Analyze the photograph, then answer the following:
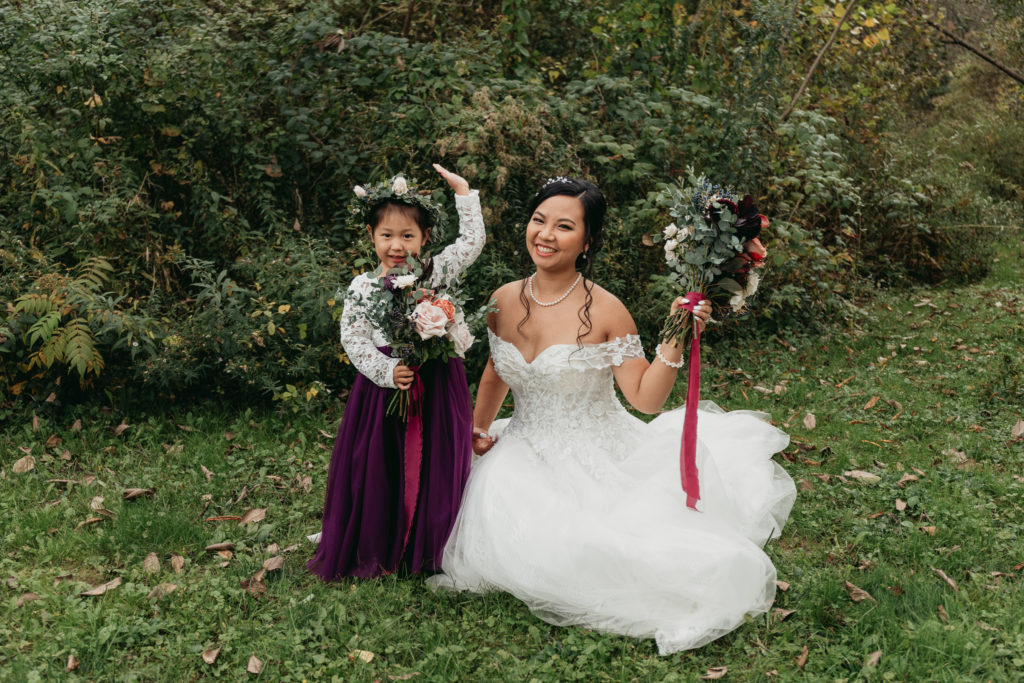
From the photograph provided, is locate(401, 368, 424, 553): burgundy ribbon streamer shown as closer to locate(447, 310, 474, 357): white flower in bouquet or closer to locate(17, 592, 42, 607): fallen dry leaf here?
locate(447, 310, 474, 357): white flower in bouquet

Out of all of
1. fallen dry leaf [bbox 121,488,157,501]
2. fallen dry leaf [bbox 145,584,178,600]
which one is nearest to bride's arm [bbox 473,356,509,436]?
fallen dry leaf [bbox 145,584,178,600]

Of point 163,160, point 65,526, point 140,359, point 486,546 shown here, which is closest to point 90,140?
point 163,160

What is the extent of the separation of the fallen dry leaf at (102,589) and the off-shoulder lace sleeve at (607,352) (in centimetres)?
239

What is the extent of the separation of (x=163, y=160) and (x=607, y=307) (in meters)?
4.49

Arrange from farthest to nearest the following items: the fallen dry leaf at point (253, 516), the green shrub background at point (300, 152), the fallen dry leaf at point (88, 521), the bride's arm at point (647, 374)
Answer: the green shrub background at point (300, 152), the fallen dry leaf at point (253, 516), the fallen dry leaf at point (88, 521), the bride's arm at point (647, 374)

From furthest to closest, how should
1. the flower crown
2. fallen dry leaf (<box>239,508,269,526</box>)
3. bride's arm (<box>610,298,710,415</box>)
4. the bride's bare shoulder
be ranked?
fallen dry leaf (<box>239,508,269,526</box>) < the bride's bare shoulder < the flower crown < bride's arm (<box>610,298,710,415</box>)

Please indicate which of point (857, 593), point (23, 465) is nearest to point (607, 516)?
point (857, 593)

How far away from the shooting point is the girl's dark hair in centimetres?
386

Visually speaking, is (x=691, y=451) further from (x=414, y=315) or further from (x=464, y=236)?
(x=464, y=236)

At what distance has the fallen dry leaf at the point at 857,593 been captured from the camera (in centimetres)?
364

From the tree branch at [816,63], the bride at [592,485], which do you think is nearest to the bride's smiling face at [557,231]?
the bride at [592,485]

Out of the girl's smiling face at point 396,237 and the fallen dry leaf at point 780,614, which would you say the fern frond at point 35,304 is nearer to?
the girl's smiling face at point 396,237

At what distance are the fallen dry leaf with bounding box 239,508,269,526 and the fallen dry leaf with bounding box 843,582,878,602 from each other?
3041 mm

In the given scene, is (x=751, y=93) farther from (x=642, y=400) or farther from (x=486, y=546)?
(x=486, y=546)
